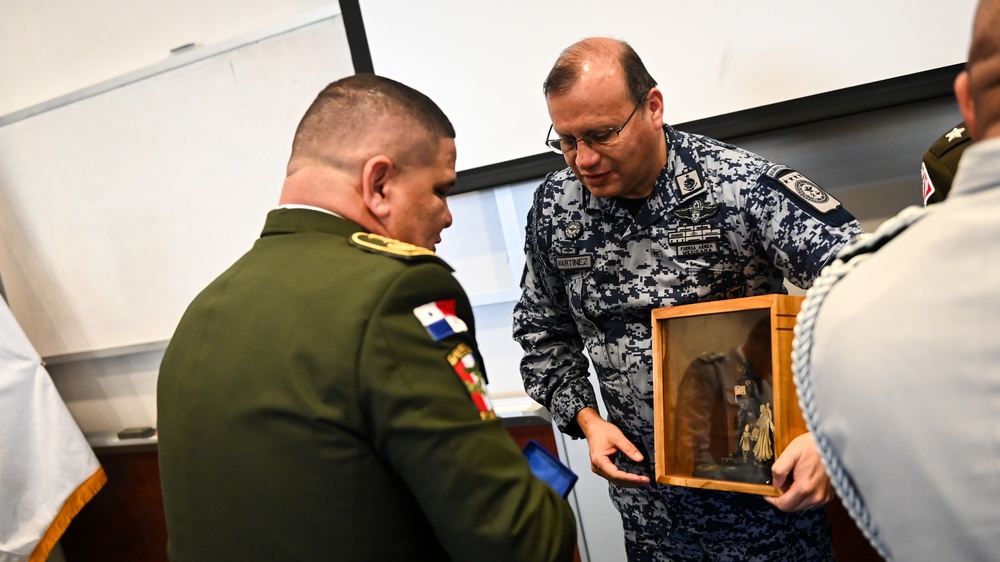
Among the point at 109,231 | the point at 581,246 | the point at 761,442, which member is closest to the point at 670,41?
the point at 581,246

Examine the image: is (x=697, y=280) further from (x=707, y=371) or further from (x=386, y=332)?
(x=386, y=332)

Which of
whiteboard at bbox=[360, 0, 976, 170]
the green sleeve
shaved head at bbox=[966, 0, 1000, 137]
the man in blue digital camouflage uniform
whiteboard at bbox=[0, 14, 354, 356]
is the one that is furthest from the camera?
whiteboard at bbox=[0, 14, 354, 356]

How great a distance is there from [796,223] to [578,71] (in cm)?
47

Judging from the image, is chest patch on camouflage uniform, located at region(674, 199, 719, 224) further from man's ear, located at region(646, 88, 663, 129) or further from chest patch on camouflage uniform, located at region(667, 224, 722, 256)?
man's ear, located at region(646, 88, 663, 129)

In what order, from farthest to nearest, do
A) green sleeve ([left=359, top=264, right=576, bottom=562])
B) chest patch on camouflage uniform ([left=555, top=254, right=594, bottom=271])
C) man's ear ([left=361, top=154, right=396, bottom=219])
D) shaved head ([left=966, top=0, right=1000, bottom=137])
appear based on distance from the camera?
chest patch on camouflage uniform ([left=555, top=254, right=594, bottom=271]) < man's ear ([left=361, top=154, right=396, bottom=219]) < green sleeve ([left=359, top=264, right=576, bottom=562]) < shaved head ([left=966, top=0, right=1000, bottom=137])

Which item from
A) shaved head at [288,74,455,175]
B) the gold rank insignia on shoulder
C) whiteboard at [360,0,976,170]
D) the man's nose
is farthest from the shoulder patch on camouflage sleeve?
whiteboard at [360,0,976,170]

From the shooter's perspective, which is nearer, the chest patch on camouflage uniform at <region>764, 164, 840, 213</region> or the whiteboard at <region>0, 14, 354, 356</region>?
the chest patch on camouflage uniform at <region>764, 164, 840, 213</region>

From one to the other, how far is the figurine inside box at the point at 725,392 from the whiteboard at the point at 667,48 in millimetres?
766

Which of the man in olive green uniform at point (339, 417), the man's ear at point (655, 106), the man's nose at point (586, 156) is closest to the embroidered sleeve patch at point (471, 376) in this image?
the man in olive green uniform at point (339, 417)

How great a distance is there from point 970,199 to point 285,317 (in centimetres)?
67

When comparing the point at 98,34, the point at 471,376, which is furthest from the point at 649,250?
the point at 98,34

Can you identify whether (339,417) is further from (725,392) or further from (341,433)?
(725,392)

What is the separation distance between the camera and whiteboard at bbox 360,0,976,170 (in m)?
1.58

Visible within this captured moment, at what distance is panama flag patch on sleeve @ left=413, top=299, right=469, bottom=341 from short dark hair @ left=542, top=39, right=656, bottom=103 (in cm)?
60
